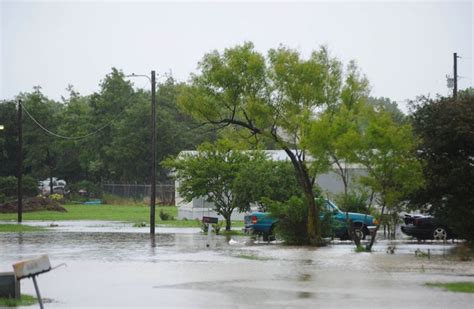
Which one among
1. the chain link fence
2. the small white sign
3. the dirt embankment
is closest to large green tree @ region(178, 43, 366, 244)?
the small white sign

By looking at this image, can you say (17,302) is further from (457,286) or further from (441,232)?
(441,232)

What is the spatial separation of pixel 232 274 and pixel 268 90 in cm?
1322

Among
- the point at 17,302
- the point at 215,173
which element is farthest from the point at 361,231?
the point at 17,302

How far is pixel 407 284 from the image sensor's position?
772 inches

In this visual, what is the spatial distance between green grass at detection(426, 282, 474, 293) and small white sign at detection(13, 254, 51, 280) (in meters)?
9.16

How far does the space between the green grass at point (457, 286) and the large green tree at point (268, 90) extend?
1337 centimetres

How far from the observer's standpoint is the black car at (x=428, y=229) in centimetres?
3356

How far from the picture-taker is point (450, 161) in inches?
1163

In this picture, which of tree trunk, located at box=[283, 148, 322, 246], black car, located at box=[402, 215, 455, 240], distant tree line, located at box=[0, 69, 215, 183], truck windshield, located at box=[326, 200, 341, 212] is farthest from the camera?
distant tree line, located at box=[0, 69, 215, 183]

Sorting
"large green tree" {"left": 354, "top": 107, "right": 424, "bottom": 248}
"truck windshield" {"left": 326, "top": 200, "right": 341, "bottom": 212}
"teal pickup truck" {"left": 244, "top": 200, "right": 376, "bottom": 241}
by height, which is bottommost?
"teal pickup truck" {"left": 244, "top": 200, "right": 376, "bottom": 241}

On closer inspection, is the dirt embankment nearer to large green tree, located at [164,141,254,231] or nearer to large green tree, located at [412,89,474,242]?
large green tree, located at [164,141,254,231]

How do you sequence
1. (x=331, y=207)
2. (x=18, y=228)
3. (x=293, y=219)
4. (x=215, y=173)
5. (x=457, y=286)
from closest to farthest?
(x=457, y=286) → (x=293, y=219) → (x=331, y=207) → (x=215, y=173) → (x=18, y=228)

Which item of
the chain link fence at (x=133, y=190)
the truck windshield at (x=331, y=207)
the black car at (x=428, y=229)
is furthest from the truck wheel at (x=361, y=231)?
the chain link fence at (x=133, y=190)

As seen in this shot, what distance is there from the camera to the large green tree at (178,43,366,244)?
3316 cm
